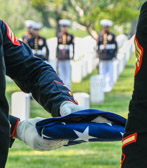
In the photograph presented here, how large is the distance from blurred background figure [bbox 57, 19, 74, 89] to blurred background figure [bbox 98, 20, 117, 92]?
80 centimetres

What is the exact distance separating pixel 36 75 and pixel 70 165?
3.91 m

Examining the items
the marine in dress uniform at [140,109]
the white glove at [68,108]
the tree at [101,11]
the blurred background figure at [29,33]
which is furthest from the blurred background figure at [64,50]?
the marine in dress uniform at [140,109]

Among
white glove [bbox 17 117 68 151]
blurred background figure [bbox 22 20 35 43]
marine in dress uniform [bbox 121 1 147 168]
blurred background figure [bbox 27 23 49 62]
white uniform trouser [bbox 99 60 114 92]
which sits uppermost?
marine in dress uniform [bbox 121 1 147 168]

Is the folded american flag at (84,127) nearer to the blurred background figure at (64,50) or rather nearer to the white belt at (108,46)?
the blurred background figure at (64,50)

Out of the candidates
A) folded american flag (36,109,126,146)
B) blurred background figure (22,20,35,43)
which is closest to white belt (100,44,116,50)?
blurred background figure (22,20,35,43)

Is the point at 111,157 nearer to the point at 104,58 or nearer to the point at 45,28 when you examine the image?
the point at 104,58

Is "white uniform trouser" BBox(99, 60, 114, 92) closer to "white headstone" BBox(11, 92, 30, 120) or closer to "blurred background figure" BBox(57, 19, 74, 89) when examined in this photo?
"blurred background figure" BBox(57, 19, 74, 89)

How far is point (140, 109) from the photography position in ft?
6.21

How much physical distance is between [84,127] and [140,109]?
31cm

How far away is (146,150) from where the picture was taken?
1900 millimetres

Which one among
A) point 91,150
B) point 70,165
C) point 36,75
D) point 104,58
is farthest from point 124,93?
point 36,75

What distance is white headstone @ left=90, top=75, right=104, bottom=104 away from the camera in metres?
12.1

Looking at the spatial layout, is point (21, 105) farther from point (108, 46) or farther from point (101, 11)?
point (101, 11)

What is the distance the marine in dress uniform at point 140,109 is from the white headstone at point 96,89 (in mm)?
10184
